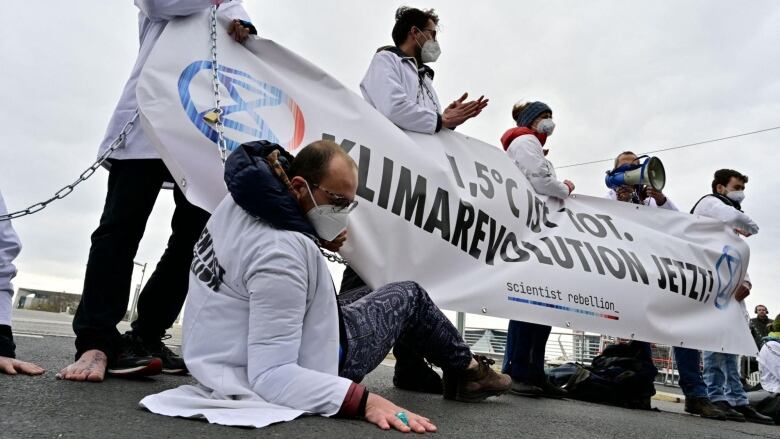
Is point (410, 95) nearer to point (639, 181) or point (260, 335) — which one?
point (639, 181)

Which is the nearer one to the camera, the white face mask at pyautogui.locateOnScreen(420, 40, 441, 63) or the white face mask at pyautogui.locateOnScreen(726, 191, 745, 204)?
the white face mask at pyautogui.locateOnScreen(420, 40, 441, 63)

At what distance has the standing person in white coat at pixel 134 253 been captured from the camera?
2.28 metres

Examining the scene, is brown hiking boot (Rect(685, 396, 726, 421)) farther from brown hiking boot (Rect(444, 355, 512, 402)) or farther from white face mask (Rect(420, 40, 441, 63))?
white face mask (Rect(420, 40, 441, 63))

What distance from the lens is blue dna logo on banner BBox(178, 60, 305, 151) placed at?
260 centimetres

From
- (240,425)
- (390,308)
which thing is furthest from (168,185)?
(240,425)

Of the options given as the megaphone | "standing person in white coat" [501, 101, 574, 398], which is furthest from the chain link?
the megaphone

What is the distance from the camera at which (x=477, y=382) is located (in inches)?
103

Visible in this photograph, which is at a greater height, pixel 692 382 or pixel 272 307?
pixel 272 307

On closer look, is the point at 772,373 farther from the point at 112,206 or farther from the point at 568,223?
the point at 112,206

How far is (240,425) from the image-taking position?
149 centimetres

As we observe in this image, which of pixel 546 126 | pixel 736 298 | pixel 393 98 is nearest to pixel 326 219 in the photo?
pixel 393 98

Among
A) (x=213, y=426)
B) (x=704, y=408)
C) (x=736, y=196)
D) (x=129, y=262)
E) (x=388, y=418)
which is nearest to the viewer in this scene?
(x=213, y=426)

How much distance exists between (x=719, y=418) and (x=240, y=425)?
364 centimetres

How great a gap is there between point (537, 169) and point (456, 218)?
0.92 metres
